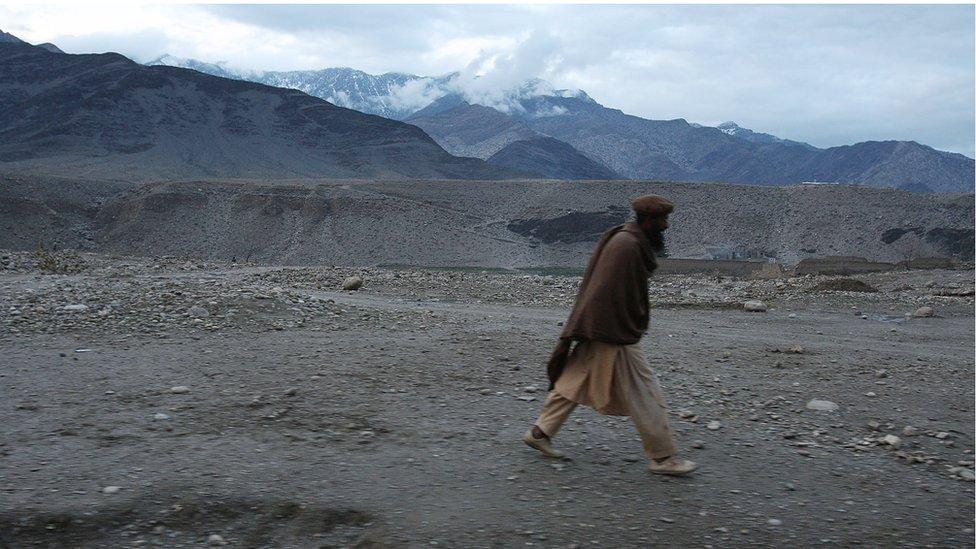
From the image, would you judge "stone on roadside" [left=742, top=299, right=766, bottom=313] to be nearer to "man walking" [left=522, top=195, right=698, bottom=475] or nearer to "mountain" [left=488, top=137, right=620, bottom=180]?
"man walking" [left=522, top=195, right=698, bottom=475]

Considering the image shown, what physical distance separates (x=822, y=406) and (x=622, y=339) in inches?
107

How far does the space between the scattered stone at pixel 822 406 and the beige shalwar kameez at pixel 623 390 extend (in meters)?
2.31

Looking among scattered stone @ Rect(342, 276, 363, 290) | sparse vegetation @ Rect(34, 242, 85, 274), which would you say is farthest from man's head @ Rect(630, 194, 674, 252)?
sparse vegetation @ Rect(34, 242, 85, 274)

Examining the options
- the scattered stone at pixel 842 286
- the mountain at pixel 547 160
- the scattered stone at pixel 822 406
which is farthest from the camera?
the mountain at pixel 547 160

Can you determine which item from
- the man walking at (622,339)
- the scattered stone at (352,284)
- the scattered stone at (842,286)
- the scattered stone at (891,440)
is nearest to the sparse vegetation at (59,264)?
the scattered stone at (352,284)

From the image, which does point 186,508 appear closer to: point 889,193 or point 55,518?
point 55,518

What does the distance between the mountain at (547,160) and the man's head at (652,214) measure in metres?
114

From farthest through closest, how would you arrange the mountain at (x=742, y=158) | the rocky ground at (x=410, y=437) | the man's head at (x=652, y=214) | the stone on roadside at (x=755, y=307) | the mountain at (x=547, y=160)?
the mountain at (x=742, y=158) → the mountain at (x=547, y=160) → the stone on roadside at (x=755, y=307) → the man's head at (x=652, y=214) → the rocky ground at (x=410, y=437)

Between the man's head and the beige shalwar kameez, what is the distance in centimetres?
64

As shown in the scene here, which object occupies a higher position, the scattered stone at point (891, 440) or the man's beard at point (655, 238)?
the man's beard at point (655, 238)

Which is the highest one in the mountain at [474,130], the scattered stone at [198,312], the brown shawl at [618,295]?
the mountain at [474,130]

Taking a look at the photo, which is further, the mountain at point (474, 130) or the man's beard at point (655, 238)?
the mountain at point (474, 130)

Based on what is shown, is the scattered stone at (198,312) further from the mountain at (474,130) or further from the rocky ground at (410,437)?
the mountain at (474,130)

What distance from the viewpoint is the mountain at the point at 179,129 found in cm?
7362
